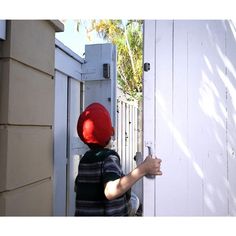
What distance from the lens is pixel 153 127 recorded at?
5.65 feet

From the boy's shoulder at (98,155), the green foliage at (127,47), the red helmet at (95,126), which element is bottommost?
the boy's shoulder at (98,155)

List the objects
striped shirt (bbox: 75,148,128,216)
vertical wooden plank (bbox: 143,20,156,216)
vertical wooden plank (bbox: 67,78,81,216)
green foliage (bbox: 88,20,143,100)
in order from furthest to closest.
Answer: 1. green foliage (bbox: 88,20,143,100)
2. vertical wooden plank (bbox: 67,78,81,216)
3. vertical wooden plank (bbox: 143,20,156,216)
4. striped shirt (bbox: 75,148,128,216)

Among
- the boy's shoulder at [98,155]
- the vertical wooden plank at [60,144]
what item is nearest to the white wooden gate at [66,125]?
the vertical wooden plank at [60,144]

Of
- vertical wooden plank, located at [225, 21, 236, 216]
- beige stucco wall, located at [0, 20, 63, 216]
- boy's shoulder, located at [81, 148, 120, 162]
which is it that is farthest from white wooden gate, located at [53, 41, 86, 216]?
vertical wooden plank, located at [225, 21, 236, 216]

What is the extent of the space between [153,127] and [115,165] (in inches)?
13.2

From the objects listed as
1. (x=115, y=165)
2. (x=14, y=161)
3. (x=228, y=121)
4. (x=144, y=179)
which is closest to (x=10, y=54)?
(x=14, y=161)

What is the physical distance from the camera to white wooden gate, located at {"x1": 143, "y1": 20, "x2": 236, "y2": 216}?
5.65 feet

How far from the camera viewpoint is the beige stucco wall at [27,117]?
5.01ft

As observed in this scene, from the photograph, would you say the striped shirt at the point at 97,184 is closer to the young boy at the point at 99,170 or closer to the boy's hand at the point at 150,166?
the young boy at the point at 99,170

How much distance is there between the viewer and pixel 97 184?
154cm

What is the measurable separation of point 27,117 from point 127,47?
28.5 ft

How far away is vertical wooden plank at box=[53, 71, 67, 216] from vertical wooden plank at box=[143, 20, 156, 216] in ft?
2.83

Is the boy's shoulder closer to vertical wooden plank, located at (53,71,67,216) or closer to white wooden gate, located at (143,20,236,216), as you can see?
white wooden gate, located at (143,20,236,216)

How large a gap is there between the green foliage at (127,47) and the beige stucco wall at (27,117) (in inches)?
290
